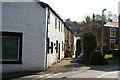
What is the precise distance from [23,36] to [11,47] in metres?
1.33

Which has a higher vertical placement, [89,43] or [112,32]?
[112,32]

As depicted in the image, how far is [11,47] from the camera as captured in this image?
12.9 m

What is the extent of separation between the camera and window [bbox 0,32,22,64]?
12.6 meters

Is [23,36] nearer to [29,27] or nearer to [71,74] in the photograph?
[29,27]

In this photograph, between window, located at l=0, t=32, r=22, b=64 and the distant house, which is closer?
window, located at l=0, t=32, r=22, b=64

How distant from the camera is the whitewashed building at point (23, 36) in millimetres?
Answer: 12609

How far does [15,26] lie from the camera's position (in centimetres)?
1272

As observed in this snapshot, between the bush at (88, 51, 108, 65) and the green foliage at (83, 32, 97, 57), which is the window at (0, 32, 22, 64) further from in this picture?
the green foliage at (83, 32, 97, 57)

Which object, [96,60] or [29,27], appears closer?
[29,27]

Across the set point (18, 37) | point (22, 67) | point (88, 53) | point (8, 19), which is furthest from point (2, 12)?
point (88, 53)

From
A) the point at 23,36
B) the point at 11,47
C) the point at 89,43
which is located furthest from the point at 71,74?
the point at 89,43

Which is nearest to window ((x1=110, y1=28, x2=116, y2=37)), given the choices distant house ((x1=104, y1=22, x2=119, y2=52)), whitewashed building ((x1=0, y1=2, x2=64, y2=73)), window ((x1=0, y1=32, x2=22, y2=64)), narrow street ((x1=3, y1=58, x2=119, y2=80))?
distant house ((x1=104, y1=22, x2=119, y2=52))

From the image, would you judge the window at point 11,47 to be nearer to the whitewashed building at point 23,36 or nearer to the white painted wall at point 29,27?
the whitewashed building at point 23,36

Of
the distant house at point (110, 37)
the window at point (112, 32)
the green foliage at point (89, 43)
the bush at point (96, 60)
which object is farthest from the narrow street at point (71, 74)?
the window at point (112, 32)
